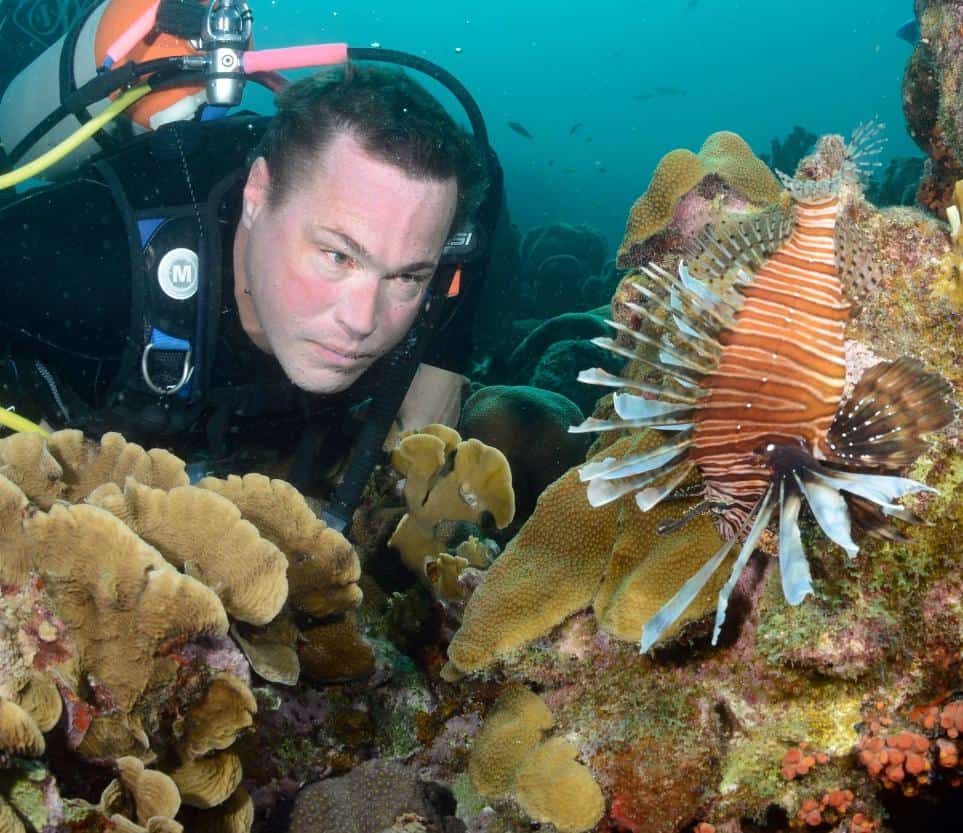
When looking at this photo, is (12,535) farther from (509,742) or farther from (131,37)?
(131,37)

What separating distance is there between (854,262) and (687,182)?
1129mm

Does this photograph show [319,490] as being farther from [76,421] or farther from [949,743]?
[949,743]

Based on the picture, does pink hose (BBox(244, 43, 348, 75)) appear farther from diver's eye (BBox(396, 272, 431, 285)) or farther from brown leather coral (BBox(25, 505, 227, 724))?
brown leather coral (BBox(25, 505, 227, 724))

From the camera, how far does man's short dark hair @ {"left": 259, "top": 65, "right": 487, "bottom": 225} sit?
2840 mm

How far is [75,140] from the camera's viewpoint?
328 centimetres

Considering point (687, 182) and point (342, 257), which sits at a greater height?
point (687, 182)

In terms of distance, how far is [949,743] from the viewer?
1.55 m

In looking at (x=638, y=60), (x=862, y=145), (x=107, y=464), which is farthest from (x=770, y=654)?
(x=638, y=60)

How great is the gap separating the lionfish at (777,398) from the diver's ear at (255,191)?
7.01ft

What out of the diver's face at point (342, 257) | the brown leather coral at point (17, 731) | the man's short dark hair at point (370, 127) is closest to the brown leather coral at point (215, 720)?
the brown leather coral at point (17, 731)

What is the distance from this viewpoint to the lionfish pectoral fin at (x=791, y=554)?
118 centimetres

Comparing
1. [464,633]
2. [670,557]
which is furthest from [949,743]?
[464,633]

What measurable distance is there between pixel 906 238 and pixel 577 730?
5.49ft

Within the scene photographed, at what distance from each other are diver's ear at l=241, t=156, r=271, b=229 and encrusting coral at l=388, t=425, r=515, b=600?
1.23 meters
